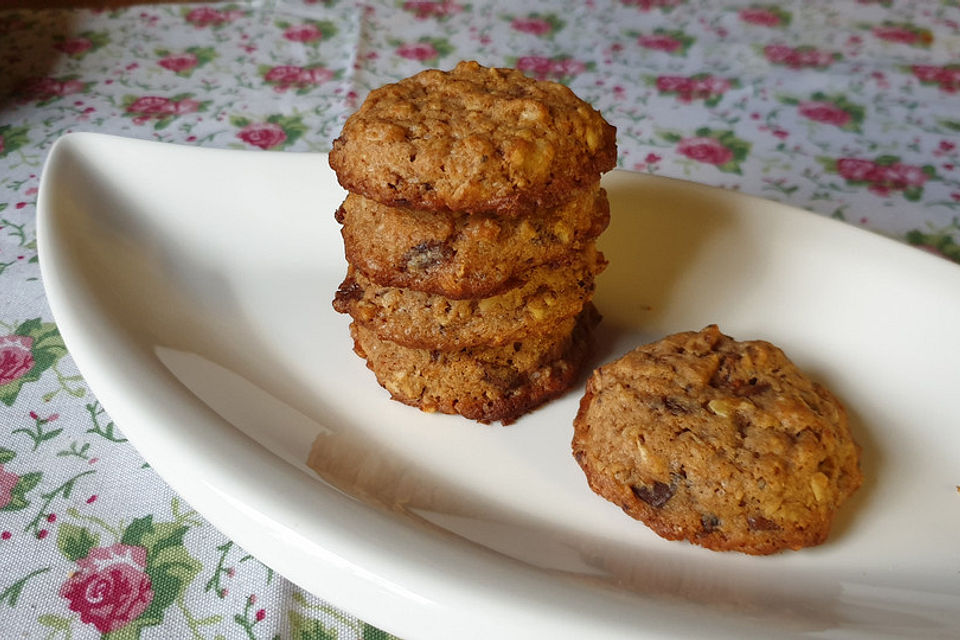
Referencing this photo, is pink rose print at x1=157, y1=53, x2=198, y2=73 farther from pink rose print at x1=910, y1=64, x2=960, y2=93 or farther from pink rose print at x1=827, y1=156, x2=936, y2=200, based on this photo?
pink rose print at x1=910, y1=64, x2=960, y2=93

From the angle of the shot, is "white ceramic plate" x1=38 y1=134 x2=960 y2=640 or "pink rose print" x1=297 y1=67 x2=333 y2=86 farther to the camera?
"pink rose print" x1=297 y1=67 x2=333 y2=86

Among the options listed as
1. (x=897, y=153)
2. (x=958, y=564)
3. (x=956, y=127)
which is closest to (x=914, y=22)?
(x=956, y=127)

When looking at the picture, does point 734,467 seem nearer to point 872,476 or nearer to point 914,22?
point 872,476

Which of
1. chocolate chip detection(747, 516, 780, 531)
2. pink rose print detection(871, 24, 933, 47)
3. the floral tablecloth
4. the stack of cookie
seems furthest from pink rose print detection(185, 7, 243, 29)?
chocolate chip detection(747, 516, 780, 531)

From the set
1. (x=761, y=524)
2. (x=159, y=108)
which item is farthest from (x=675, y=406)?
(x=159, y=108)

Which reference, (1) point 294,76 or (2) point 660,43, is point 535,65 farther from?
(1) point 294,76
